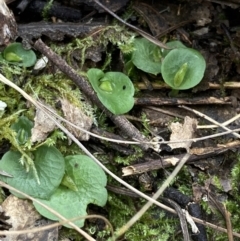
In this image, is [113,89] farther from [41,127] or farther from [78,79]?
[41,127]

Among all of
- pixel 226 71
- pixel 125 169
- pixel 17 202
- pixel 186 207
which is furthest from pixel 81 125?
pixel 226 71

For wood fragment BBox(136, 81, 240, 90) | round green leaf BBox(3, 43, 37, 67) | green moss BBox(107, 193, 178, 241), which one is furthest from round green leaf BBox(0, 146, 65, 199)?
wood fragment BBox(136, 81, 240, 90)

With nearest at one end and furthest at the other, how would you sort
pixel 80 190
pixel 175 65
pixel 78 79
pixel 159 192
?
pixel 159 192
pixel 80 190
pixel 78 79
pixel 175 65

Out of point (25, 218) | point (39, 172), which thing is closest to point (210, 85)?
point (39, 172)

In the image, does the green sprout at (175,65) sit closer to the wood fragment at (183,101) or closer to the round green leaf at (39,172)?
the wood fragment at (183,101)

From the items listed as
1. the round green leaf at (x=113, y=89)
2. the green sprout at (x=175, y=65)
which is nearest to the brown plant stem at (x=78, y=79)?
the round green leaf at (x=113, y=89)

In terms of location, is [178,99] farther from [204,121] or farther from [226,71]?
[226,71]
